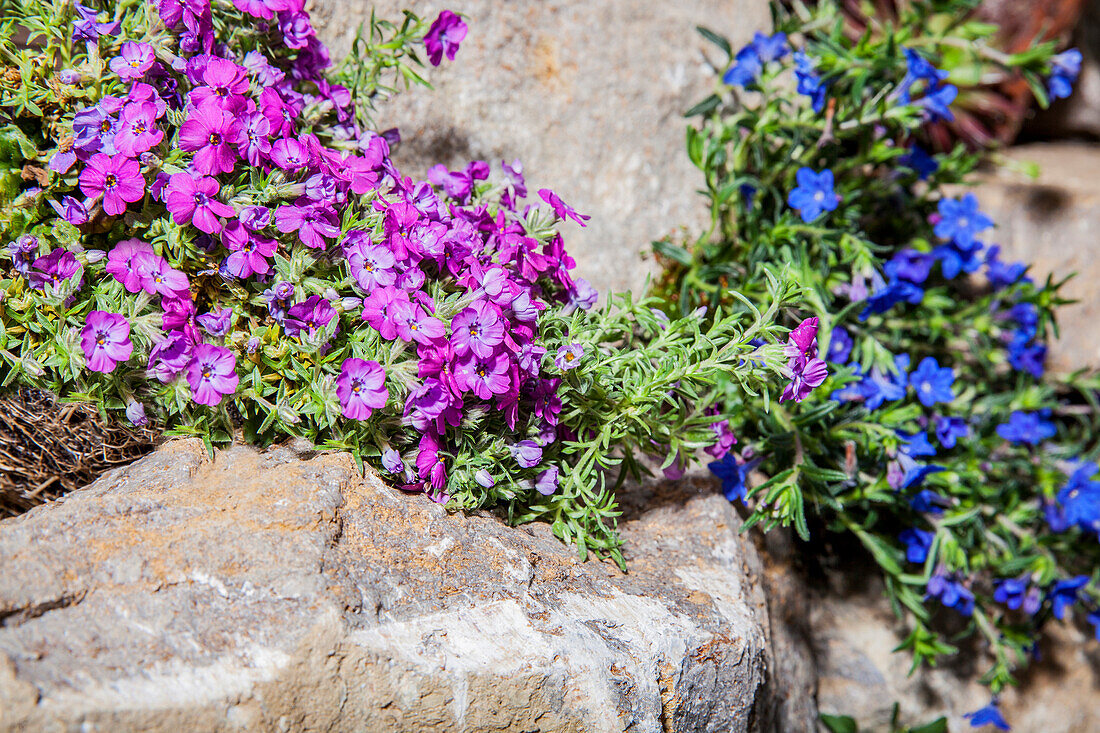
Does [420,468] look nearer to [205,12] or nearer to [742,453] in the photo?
[742,453]

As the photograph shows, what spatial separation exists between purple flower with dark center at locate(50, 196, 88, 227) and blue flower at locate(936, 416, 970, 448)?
9.48 ft

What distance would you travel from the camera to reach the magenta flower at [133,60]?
183 centimetres

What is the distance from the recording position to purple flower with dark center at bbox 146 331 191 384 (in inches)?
68.9

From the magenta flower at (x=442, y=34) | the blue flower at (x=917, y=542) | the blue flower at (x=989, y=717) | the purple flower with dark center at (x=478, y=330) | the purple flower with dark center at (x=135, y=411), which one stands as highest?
the magenta flower at (x=442, y=34)

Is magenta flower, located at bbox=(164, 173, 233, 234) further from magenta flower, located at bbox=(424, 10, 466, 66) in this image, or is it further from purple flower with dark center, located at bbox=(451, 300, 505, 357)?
magenta flower, located at bbox=(424, 10, 466, 66)

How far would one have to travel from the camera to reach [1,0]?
212cm

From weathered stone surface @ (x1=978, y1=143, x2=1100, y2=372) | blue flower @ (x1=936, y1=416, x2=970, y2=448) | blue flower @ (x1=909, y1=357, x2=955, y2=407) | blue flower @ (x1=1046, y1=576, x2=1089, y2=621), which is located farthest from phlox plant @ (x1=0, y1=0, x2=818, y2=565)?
weathered stone surface @ (x1=978, y1=143, x2=1100, y2=372)

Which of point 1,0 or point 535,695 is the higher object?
point 1,0

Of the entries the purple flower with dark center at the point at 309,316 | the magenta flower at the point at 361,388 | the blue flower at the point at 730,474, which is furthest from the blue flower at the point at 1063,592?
the purple flower with dark center at the point at 309,316

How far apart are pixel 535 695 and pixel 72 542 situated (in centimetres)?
112

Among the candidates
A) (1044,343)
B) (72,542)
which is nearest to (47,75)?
(72,542)

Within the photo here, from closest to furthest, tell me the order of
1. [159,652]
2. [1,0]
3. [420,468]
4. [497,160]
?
[159,652] < [420,468] < [1,0] < [497,160]

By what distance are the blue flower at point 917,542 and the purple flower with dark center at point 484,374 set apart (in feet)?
5.95

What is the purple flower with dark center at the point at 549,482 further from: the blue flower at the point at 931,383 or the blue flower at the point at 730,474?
the blue flower at the point at 931,383
